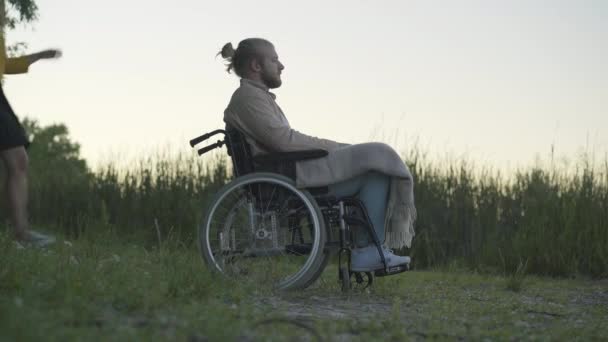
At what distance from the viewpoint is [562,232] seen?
7.73 metres

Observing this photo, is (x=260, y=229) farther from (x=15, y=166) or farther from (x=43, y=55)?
(x=43, y=55)

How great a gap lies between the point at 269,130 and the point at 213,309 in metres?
1.54

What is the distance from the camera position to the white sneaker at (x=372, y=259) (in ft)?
14.3

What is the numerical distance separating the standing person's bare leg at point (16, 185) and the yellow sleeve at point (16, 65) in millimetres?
590

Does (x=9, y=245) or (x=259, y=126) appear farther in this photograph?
(x=259, y=126)

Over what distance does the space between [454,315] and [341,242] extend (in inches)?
28.1

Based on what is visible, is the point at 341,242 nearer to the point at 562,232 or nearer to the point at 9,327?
the point at 9,327

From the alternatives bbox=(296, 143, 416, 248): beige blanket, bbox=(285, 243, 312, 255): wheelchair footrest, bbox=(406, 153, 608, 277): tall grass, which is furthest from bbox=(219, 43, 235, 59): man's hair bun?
bbox=(406, 153, 608, 277): tall grass

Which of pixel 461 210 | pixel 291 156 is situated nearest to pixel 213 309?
pixel 291 156

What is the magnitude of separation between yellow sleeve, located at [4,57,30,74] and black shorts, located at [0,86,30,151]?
29cm

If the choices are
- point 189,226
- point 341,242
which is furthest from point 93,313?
point 189,226

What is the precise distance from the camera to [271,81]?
15.3ft

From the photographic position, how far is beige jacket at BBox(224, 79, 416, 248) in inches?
171

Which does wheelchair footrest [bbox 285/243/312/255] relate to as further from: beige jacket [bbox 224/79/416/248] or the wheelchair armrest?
the wheelchair armrest
